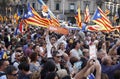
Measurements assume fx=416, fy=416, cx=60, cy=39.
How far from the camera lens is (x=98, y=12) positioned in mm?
18062

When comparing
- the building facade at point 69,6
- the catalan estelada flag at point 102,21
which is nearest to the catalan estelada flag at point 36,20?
the catalan estelada flag at point 102,21

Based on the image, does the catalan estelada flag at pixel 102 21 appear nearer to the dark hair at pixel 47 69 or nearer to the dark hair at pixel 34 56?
the dark hair at pixel 34 56


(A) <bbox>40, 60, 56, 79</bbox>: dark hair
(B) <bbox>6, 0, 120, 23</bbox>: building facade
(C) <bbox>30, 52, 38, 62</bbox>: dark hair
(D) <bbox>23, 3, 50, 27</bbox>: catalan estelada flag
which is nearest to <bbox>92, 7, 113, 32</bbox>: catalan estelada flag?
(D) <bbox>23, 3, 50, 27</bbox>: catalan estelada flag

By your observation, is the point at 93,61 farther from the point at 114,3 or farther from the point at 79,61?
the point at 114,3

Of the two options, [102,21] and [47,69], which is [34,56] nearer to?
[47,69]

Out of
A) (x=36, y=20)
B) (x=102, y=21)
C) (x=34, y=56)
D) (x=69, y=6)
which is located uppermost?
(x=34, y=56)

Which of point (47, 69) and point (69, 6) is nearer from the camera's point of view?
point (47, 69)

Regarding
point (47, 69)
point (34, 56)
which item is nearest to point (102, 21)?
point (34, 56)

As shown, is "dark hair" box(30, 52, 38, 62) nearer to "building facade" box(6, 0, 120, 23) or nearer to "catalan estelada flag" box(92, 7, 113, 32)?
"catalan estelada flag" box(92, 7, 113, 32)

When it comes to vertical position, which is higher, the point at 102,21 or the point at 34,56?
the point at 34,56

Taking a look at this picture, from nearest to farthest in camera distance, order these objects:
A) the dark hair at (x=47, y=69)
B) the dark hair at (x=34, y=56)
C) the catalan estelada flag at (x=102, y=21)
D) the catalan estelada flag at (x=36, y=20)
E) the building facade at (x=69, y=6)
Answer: the dark hair at (x=47, y=69), the dark hair at (x=34, y=56), the catalan estelada flag at (x=36, y=20), the catalan estelada flag at (x=102, y=21), the building facade at (x=69, y=6)

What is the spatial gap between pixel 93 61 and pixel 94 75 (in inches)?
25.6

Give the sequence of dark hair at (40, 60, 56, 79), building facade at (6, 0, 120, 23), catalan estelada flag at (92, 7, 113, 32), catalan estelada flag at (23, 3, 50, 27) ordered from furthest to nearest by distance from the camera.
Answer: building facade at (6, 0, 120, 23) → catalan estelada flag at (92, 7, 113, 32) → catalan estelada flag at (23, 3, 50, 27) → dark hair at (40, 60, 56, 79)

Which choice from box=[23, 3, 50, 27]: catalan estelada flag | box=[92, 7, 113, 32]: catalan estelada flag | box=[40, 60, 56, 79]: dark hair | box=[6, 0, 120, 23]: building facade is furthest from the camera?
box=[6, 0, 120, 23]: building facade
